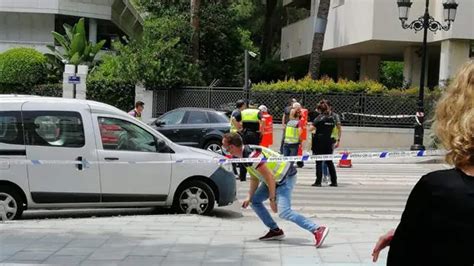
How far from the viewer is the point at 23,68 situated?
33.9 m

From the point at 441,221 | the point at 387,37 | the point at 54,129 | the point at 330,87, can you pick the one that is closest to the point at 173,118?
the point at 330,87

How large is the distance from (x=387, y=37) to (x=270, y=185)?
20461 millimetres

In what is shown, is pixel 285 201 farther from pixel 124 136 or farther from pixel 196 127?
pixel 196 127

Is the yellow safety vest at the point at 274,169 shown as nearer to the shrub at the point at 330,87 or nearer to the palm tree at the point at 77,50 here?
the shrub at the point at 330,87

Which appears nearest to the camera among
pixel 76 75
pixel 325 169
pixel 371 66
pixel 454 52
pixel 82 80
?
pixel 325 169

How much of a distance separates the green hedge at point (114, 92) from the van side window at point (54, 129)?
67.8ft

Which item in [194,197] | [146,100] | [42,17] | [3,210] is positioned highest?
[42,17]

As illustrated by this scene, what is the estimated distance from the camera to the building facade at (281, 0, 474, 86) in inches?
1006

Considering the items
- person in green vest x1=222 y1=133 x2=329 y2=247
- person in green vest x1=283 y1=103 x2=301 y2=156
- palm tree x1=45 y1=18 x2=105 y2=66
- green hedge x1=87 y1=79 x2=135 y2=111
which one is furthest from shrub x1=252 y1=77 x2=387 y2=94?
person in green vest x1=222 y1=133 x2=329 y2=247

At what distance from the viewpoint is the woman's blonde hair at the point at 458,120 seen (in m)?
2.21

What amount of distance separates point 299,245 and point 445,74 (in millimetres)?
19879

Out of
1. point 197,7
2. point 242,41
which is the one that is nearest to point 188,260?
point 197,7

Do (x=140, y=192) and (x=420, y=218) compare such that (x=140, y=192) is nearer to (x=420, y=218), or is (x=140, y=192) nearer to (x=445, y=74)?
(x=420, y=218)

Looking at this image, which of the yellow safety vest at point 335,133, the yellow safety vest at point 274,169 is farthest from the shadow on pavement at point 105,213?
the yellow safety vest at point 335,133
